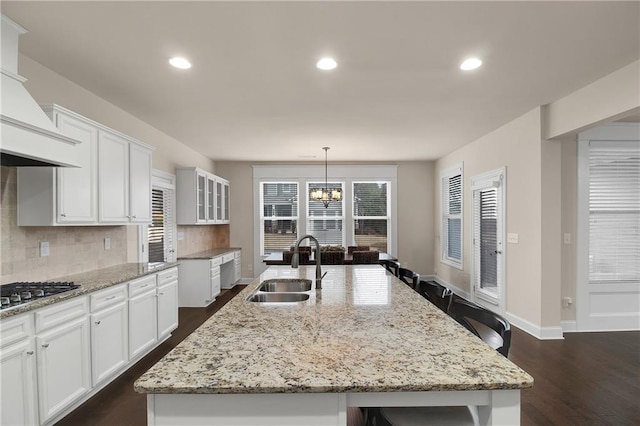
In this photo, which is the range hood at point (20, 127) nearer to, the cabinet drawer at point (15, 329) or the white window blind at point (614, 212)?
the cabinet drawer at point (15, 329)

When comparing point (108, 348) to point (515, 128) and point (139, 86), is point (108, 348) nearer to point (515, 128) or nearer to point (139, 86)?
point (139, 86)

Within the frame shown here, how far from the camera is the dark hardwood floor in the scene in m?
2.38

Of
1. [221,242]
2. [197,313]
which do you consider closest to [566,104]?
[197,313]

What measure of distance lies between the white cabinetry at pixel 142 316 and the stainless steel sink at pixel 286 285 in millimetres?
1329

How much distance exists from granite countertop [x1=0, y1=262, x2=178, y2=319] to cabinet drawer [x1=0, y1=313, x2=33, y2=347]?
44mm

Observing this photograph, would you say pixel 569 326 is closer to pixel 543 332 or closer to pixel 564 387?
pixel 543 332

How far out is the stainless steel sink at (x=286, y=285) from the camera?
2604mm

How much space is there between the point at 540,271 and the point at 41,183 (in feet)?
15.7

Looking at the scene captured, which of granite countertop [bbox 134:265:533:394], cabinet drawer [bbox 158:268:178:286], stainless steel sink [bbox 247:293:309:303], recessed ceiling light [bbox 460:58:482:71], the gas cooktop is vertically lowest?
cabinet drawer [bbox 158:268:178:286]

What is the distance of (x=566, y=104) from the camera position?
3.55m

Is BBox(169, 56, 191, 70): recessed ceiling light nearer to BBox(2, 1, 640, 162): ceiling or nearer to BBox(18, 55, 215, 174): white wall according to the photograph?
BBox(2, 1, 640, 162): ceiling

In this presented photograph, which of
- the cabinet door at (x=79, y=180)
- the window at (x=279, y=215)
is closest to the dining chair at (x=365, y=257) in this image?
the window at (x=279, y=215)

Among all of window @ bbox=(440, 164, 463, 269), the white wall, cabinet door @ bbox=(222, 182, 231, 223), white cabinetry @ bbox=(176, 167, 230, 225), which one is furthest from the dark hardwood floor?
cabinet door @ bbox=(222, 182, 231, 223)

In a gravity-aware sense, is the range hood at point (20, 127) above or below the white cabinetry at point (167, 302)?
above
